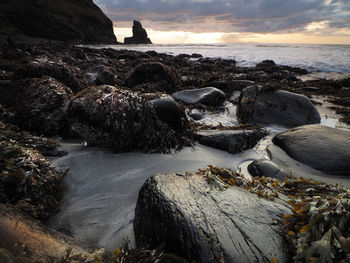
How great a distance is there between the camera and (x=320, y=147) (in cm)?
295

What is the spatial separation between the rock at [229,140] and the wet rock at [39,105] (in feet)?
7.06

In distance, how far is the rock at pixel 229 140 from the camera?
3.18 metres

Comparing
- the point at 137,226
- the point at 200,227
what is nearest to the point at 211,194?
the point at 200,227

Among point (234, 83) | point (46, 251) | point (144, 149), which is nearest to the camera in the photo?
point (46, 251)

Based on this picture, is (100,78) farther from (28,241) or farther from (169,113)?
(28,241)

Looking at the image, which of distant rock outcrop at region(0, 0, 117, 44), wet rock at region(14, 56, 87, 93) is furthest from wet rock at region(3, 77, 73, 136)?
distant rock outcrop at region(0, 0, 117, 44)

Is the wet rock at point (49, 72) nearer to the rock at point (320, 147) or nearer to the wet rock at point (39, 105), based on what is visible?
the wet rock at point (39, 105)

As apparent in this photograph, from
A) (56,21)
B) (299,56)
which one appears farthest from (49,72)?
(56,21)

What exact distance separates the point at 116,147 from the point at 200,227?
66.9 inches

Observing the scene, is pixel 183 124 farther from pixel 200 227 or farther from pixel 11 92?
pixel 11 92

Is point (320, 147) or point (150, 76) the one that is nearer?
point (320, 147)

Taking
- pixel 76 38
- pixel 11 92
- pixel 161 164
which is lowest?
pixel 161 164

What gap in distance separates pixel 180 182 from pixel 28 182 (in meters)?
1.27

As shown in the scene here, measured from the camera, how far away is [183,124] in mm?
3420
